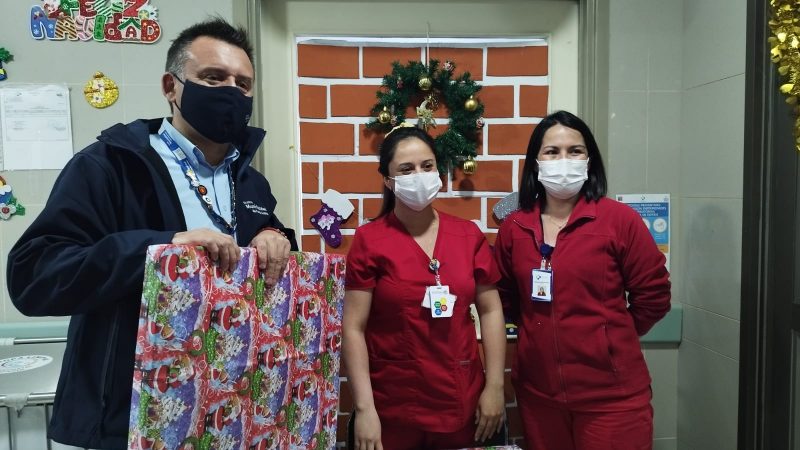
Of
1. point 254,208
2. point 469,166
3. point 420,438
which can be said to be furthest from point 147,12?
point 420,438

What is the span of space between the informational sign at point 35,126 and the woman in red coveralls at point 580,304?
186 cm

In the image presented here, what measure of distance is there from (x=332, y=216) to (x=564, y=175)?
3.72 ft

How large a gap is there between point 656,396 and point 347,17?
2.30 metres

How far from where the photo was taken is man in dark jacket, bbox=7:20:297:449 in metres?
1.01

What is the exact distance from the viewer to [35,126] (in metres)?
2.13

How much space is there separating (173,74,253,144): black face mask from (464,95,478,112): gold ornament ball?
4.34 ft

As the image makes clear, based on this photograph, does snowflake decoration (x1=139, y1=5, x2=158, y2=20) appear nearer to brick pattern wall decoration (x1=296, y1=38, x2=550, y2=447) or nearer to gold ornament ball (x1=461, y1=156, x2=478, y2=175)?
brick pattern wall decoration (x1=296, y1=38, x2=550, y2=447)

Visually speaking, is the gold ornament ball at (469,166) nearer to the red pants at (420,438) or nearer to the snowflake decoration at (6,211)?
the red pants at (420,438)

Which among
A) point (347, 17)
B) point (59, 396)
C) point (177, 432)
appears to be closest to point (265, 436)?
point (177, 432)

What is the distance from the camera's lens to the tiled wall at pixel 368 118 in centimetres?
245

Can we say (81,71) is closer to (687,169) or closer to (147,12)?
(147,12)

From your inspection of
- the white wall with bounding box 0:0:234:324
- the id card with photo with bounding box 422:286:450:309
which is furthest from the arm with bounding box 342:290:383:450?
the white wall with bounding box 0:0:234:324

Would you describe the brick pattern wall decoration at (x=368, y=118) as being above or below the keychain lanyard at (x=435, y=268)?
above

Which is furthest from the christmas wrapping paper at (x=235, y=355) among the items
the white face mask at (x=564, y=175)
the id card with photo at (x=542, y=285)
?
the white face mask at (x=564, y=175)
